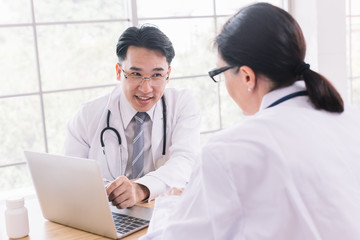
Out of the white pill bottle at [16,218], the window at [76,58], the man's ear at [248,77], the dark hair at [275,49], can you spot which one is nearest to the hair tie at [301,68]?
the dark hair at [275,49]

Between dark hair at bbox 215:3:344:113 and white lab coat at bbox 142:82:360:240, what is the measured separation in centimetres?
15

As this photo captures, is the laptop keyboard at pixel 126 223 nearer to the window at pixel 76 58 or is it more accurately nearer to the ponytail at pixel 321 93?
the ponytail at pixel 321 93

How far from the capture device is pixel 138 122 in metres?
2.20

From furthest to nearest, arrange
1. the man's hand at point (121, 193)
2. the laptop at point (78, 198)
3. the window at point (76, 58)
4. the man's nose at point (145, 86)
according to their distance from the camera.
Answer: the window at point (76, 58)
the man's nose at point (145, 86)
the man's hand at point (121, 193)
the laptop at point (78, 198)

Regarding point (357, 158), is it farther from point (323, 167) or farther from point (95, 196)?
point (95, 196)

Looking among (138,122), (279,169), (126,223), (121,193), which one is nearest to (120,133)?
(138,122)

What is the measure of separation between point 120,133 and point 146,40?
0.48 meters

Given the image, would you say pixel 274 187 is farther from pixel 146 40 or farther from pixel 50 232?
pixel 146 40

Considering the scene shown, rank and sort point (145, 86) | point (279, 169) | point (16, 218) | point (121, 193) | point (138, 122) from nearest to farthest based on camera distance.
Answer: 1. point (279, 169)
2. point (16, 218)
3. point (121, 193)
4. point (145, 86)
5. point (138, 122)

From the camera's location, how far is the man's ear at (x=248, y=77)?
1141mm

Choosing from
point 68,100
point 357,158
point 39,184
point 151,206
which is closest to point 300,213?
Result: point 357,158

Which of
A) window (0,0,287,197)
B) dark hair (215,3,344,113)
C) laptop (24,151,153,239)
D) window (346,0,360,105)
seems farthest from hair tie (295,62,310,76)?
window (346,0,360,105)

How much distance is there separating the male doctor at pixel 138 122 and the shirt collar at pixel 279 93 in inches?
36.4

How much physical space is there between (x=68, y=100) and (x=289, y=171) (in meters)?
2.70
